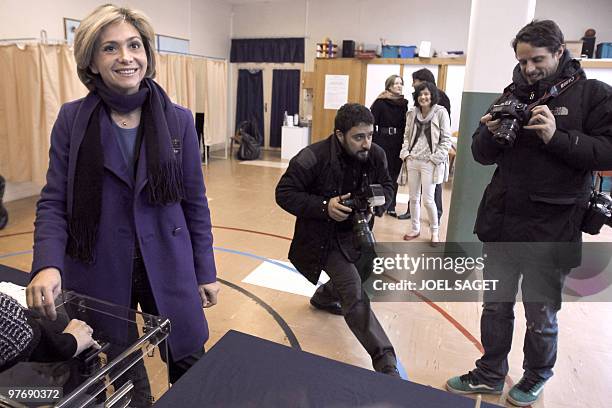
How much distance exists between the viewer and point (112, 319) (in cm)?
128

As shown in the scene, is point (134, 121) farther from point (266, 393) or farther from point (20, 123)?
point (20, 123)

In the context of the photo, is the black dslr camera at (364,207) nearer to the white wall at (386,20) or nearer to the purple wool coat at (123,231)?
the purple wool coat at (123,231)

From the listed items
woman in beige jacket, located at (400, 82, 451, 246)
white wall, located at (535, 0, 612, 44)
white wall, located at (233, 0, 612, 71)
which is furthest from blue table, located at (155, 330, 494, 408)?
white wall, located at (535, 0, 612, 44)

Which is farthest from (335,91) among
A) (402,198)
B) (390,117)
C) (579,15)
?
(579,15)

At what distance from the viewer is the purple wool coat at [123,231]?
1.30m

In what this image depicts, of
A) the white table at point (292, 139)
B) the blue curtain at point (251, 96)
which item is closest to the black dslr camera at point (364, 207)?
the white table at point (292, 139)

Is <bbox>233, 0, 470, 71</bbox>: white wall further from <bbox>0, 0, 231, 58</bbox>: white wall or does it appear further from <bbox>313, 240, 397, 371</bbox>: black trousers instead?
<bbox>313, 240, 397, 371</bbox>: black trousers

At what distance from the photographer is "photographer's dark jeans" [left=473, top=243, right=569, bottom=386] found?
1.80 metres

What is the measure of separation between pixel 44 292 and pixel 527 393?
6.40 feet

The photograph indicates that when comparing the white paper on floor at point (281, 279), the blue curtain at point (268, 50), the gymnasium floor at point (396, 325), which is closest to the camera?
the gymnasium floor at point (396, 325)

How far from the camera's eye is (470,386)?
2041mm

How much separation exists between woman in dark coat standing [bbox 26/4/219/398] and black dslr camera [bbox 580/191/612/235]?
150cm

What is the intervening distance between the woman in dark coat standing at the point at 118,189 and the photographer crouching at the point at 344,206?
2.54 ft

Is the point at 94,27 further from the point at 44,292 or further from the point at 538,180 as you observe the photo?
the point at 538,180
